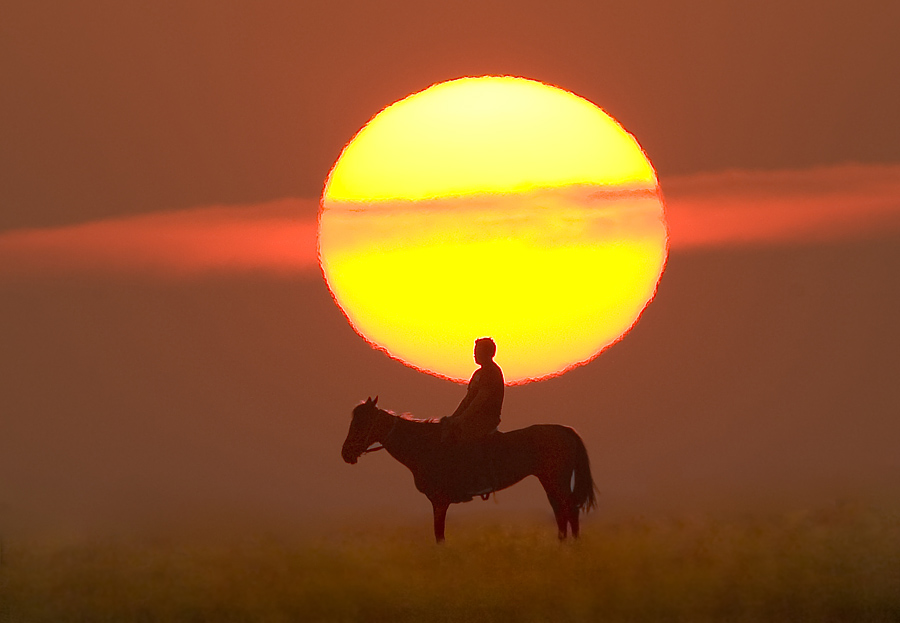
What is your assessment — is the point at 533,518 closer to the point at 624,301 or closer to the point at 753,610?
the point at 624,301

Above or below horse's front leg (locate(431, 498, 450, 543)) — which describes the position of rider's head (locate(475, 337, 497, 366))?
above

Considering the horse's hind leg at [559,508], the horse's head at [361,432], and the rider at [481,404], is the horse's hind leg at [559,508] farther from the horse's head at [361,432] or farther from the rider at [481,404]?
the horse's head at [361,432]

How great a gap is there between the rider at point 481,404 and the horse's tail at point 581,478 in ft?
3.61

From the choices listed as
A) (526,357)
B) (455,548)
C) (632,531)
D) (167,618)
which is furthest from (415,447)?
(526,357)

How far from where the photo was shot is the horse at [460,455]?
18484 mm

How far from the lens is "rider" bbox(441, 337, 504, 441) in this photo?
18375 mm

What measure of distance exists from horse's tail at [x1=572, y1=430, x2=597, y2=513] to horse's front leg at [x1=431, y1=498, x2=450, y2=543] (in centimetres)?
161

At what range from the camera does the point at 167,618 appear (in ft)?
50.8

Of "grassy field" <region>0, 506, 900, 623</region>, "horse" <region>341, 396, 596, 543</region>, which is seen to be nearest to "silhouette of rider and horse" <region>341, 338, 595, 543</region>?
"horse" <region>341, 396, 596, 543</region>

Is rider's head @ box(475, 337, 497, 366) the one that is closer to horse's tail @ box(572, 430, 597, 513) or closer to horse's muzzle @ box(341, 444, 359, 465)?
horse's tail @ box(572, 430, 597, 513)

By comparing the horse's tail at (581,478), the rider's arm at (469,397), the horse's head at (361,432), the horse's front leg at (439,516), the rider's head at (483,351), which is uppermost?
the rider's head at (483,351)

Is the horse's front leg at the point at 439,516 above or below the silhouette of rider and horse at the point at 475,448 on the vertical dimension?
below

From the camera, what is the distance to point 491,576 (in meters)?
16.0

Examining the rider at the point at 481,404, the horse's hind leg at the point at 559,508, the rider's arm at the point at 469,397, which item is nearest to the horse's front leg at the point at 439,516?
the rider at the point at 481,404
